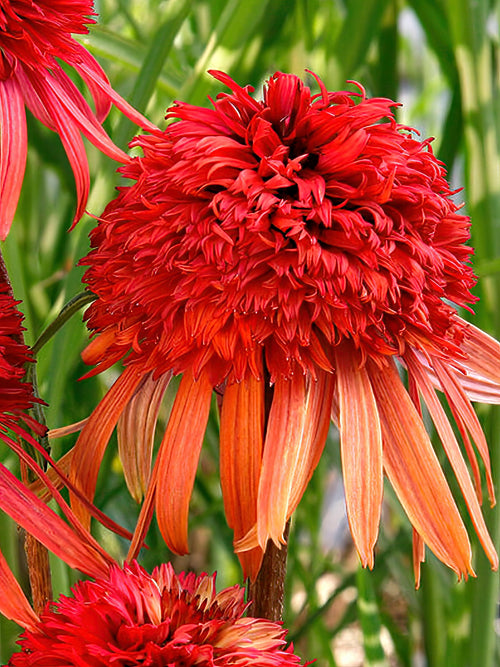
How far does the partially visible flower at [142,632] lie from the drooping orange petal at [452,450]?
0.05 metres

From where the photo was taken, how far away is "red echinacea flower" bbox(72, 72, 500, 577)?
0.63 ft

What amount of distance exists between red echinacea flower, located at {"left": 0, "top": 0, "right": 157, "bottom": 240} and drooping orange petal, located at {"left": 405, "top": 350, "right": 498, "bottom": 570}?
0.10 metres

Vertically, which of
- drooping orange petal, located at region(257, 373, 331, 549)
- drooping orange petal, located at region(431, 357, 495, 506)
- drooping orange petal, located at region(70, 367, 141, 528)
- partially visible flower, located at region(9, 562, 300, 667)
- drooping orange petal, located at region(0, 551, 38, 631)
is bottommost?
drooping orange petal, located at region(0, 551, 38, 631)

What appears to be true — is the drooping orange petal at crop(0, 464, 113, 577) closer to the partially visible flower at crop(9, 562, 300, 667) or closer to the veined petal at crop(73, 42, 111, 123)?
the partially visible flower at crop(9, 562, 300, 667)

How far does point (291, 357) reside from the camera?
0.19 m

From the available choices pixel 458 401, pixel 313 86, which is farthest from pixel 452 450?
pixel 313 86

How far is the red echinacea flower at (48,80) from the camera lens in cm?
21

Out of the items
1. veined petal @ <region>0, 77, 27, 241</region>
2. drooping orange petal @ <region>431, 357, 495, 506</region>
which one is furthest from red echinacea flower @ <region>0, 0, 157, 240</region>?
drooping orange petal @ <region>431, 357, 495, 506</region>

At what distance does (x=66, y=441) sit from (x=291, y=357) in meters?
0.16

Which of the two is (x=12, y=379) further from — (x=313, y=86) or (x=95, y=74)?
(x=313, y=86)

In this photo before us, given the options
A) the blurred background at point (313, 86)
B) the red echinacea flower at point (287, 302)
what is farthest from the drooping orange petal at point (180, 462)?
the blurred background at point (313, 86)

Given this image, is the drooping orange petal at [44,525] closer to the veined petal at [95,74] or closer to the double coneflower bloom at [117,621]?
the double coneflower bloom at [117,621]

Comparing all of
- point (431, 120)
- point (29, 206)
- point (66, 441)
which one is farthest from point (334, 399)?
point (431, 120)

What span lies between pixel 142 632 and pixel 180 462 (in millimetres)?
40
